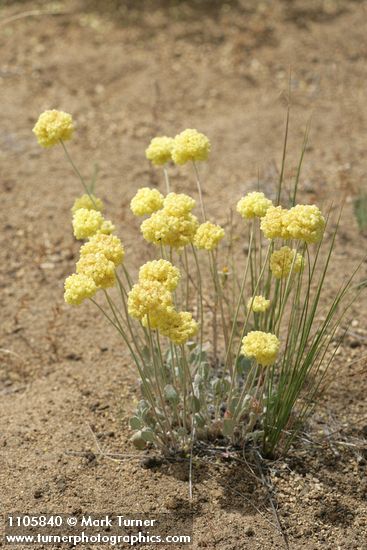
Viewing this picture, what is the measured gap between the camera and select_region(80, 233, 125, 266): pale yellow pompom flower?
8.25 ft

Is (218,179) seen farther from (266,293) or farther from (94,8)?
(94,8)

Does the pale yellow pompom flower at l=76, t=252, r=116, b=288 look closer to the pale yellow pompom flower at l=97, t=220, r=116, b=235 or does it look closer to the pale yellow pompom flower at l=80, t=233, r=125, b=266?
the pale yellow pompom flower at l=80, t=233, r=125, b=266

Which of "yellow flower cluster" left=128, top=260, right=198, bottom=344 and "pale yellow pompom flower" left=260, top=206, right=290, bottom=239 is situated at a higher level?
"pale yellow pompom flower" left=260, top=206, right=290, bottom=239

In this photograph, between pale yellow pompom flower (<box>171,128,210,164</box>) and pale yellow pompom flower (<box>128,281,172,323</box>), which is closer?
pale yellow pompom flower (<box>128,281,172,323</box>)

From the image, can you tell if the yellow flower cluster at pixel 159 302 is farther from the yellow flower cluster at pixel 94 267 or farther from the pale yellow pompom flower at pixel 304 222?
the pale yellow pompom flower at pixel 304 222

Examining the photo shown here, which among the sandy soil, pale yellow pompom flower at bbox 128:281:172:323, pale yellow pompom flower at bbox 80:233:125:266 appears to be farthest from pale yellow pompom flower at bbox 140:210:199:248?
the sandy soil

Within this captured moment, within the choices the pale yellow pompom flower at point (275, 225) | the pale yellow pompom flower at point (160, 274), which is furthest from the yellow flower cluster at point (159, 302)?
the pale yellow pompom flower at point (275, 225)

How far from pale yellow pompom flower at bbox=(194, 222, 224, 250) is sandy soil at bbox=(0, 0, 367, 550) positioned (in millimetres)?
942

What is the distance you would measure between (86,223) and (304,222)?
31.2 inches

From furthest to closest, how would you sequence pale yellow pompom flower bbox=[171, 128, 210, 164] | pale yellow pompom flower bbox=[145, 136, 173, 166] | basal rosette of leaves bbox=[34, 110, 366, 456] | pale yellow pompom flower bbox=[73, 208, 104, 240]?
pale yellow pompom flower bbox=[145, 136, 173, 166] → pale yellow pompom flower bbox=[171, 128, 210, 164] → pale yellow pompom flower bbox=[73, 208, 104, 240] → basal rosette of leaves bbox=[34, 110, 366, 456]

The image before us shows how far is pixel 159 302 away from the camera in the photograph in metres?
2.35

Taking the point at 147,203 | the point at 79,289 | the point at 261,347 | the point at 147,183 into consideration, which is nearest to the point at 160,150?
the point at 147,203

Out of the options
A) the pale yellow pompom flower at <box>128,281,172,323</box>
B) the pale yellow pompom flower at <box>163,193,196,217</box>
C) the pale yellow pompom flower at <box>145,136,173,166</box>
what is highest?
the pale yellow pompom flower at <box>145,136,173,166</box>

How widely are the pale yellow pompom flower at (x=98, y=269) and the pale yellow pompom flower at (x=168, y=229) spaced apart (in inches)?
6.8
